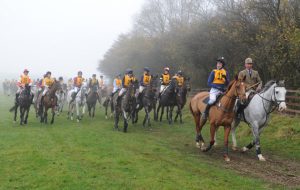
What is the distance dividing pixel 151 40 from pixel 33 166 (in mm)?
41084

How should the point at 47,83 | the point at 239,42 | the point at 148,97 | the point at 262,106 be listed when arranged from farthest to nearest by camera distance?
the point at 239,42
the point at 47,83
the point at 148,97
the point at 262,106

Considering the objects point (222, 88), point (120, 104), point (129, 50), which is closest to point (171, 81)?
point (120, 104)

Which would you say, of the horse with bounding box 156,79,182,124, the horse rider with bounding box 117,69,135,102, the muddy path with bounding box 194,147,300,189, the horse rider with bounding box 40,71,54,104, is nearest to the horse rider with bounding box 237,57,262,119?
the muddy path with bounding box 194,147,300,189

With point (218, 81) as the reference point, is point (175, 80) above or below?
above

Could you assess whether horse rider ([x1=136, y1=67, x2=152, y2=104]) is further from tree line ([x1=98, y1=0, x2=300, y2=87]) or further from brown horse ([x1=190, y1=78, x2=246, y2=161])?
brown horse ([x1=190, y1=78, x2=246, y2=161])

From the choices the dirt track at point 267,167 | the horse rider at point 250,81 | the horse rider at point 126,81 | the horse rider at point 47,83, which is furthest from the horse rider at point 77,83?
the horse rider at point 250,81

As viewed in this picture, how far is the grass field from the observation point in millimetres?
9047

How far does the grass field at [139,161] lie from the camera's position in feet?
29.7

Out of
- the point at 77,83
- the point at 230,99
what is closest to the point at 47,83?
the point at 77,83

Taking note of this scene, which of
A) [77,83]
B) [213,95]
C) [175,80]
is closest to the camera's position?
[213,95]

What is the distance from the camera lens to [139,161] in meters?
11.2

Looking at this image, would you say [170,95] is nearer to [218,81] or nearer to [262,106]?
[218,81]

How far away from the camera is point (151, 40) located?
50.4 metres

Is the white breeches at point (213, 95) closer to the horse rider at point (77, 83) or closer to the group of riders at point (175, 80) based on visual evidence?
the group of riders at point (175, 80)
